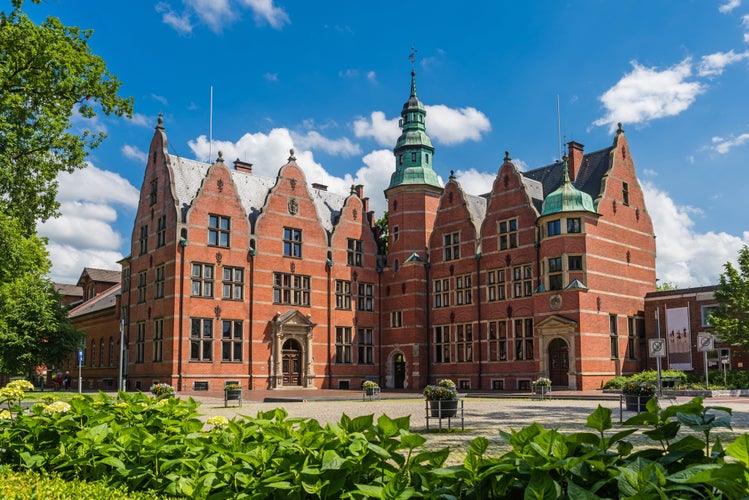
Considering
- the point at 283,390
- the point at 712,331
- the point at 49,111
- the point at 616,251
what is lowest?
the point at 283,390

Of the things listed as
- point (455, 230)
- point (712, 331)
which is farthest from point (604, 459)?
point (455, 230)

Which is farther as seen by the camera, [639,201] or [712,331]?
[639,201]

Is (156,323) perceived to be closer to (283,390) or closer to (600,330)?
(283,390)

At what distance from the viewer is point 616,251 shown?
133 feet

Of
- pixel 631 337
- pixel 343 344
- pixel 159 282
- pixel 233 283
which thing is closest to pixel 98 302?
pixel 159 282

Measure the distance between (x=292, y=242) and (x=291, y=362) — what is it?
774 centimetres

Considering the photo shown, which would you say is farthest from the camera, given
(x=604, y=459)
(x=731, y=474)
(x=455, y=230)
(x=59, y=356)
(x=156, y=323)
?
(x=59, y=356)

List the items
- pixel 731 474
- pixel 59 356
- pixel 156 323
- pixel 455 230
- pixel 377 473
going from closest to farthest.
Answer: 1. pixel 731 474
2. pixel 377 473
3. pixel 156 323
4. pixel 455 230
5. pixel 59 356

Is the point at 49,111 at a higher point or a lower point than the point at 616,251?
higher

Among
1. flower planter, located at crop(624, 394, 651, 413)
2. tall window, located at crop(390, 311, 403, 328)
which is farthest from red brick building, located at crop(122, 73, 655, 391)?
flower planter, located at crop(624, 394, 651, 413)

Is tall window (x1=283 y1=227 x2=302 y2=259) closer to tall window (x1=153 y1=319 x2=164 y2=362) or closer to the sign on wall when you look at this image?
tall window (x1=153 y1=319 x2=164 y2=362)

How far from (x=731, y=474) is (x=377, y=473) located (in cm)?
227

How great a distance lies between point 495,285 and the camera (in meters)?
42.7

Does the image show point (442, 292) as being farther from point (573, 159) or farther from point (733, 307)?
point (733, 307)
